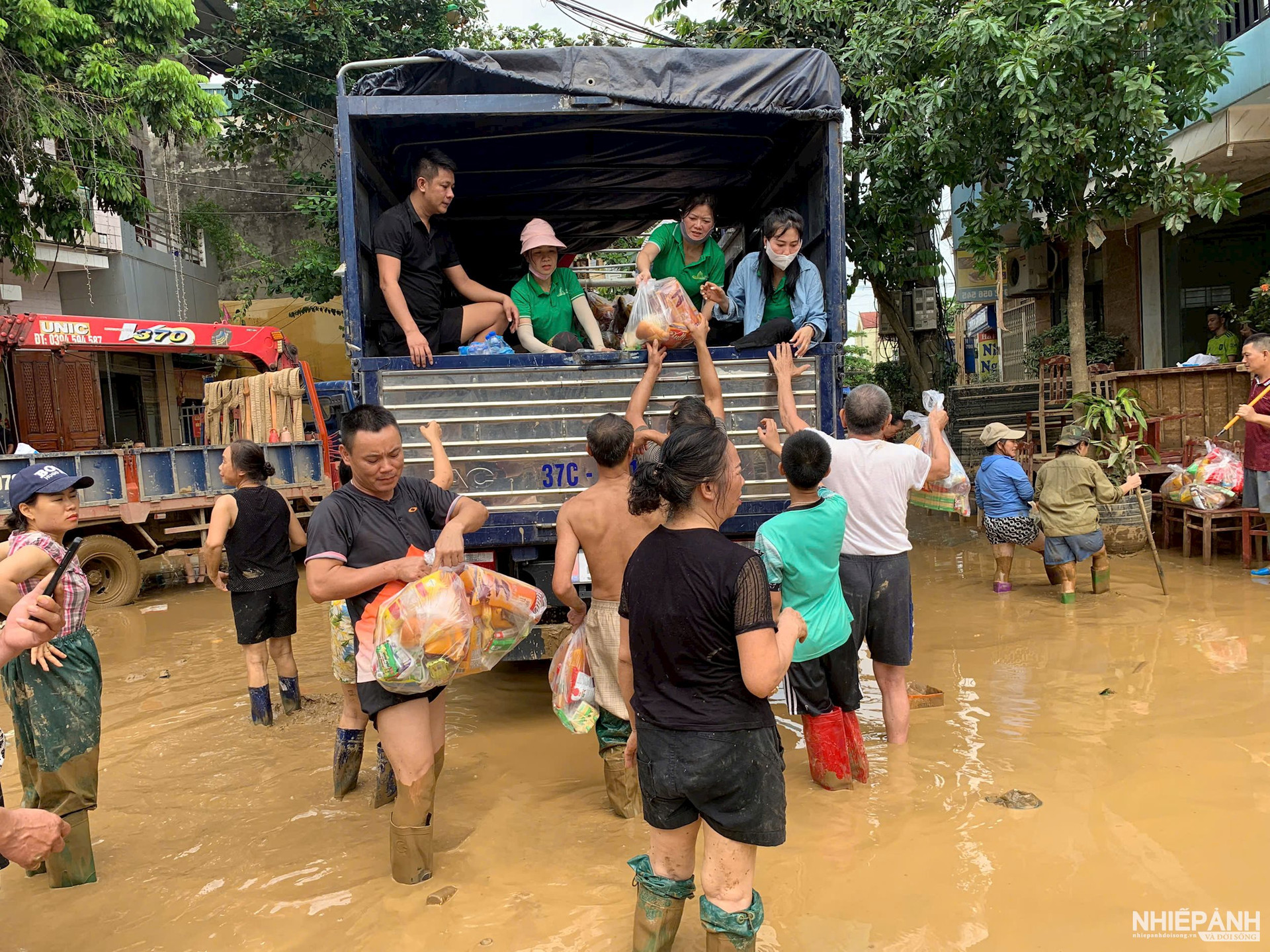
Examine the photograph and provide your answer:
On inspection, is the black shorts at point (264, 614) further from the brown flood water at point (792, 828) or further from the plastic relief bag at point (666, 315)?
the plastic relief bag at point (666, 315)

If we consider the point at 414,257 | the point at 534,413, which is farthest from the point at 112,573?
the point at 534,413

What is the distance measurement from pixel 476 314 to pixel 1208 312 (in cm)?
1116

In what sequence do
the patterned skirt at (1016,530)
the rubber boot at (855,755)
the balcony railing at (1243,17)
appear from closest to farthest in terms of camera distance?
the rubber boot at (855,755) < the patterned skirt at (1016,530) < the balcony railing at (1243,17)

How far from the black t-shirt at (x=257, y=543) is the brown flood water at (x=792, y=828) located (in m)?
0.83

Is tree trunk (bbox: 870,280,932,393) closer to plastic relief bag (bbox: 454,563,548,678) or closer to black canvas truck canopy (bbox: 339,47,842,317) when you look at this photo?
black canvas truck canopy (bbox: 339,47,842,317)

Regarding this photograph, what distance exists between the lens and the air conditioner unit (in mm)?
14773

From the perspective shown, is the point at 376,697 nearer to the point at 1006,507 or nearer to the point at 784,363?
A: the point at 784,363

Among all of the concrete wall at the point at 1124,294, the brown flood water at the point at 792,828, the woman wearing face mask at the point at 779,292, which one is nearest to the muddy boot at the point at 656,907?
the brown flood water at the point at 792,828

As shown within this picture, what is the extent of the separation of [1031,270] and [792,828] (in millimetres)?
14243

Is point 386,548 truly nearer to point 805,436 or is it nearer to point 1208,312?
point 805,436

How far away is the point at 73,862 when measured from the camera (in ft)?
10.1

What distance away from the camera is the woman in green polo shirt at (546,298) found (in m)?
4.79

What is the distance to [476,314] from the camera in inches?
189

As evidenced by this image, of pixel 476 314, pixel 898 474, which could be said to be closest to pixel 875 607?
pixel 898 474
